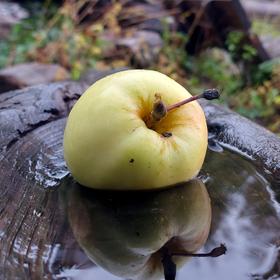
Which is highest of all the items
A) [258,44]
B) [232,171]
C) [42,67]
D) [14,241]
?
[14,241]

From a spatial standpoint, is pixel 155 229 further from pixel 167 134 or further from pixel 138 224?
pixel 167 134

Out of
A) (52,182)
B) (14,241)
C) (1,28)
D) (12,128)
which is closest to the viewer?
(14,241)

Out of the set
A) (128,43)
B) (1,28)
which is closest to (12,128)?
(128,43)

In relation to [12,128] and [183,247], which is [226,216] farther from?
[12,128]

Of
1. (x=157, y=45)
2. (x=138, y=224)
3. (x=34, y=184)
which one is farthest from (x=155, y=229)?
(x=157, y=45)

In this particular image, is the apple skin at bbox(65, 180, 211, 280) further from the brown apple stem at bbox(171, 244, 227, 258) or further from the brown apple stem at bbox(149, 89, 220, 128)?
the brown apple stem at bbox(149, 89, 220, 128)

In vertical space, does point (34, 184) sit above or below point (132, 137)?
below
